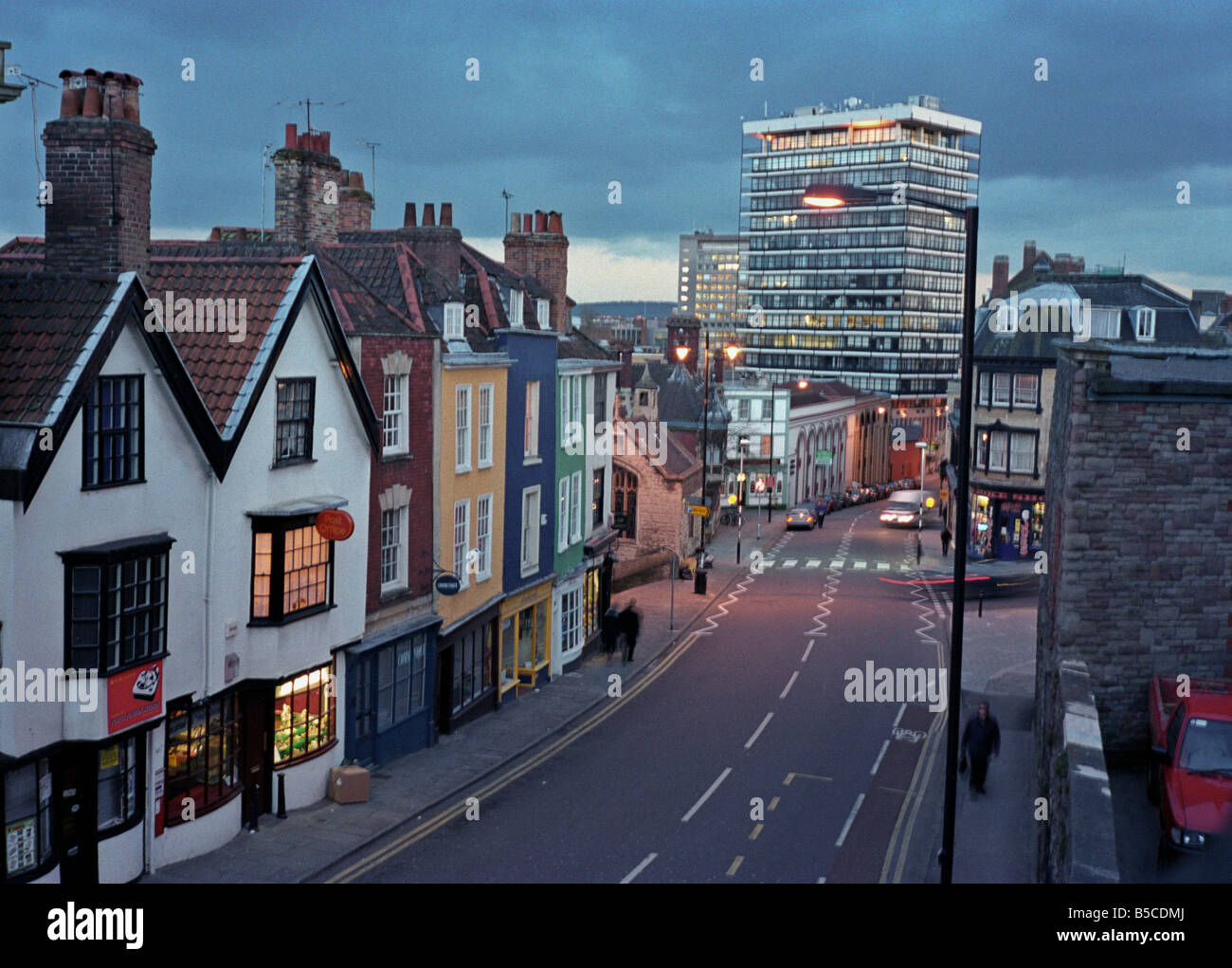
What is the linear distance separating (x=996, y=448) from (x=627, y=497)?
19.7m

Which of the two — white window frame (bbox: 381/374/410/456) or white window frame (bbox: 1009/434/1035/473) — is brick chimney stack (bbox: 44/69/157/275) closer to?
white window frame (bbox: 381/374/410/456)

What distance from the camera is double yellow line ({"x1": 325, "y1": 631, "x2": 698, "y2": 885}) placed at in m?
18.9

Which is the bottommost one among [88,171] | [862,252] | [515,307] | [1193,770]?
[1193,770]

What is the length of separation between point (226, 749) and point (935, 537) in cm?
5874

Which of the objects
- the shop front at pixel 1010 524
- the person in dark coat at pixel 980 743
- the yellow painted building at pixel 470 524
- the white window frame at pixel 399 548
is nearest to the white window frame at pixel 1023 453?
the shop front at pixel 1010 524

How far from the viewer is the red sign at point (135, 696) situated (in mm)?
16109

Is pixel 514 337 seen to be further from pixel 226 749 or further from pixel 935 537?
pixel 935 537

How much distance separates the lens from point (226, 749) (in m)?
19.7

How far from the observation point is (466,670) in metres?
28.6

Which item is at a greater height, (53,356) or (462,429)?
(53,356)

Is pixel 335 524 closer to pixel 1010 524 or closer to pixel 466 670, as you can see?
pixel 466 670

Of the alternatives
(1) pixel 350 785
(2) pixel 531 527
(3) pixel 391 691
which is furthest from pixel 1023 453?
(1) pixel 350 785

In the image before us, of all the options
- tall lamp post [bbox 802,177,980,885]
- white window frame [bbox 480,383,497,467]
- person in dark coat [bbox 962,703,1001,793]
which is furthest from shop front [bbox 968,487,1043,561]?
tall lamp post [bbox 802,177,980,885]
